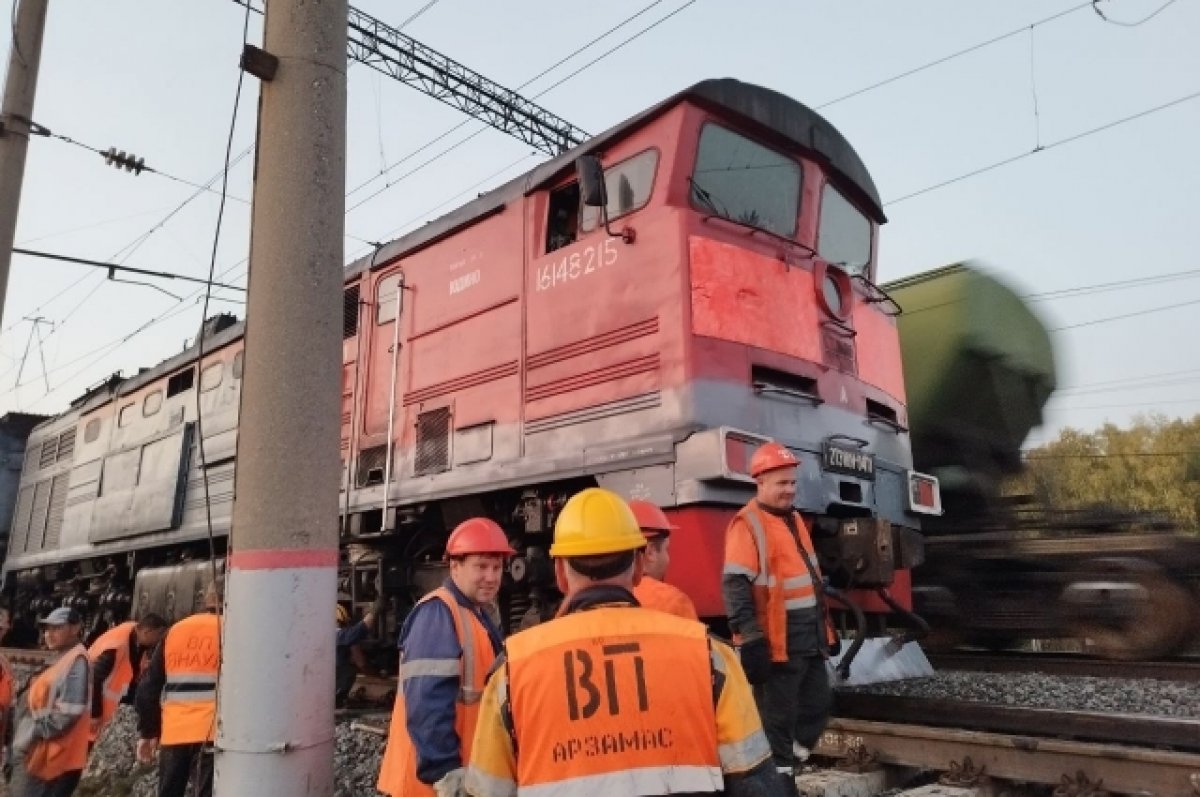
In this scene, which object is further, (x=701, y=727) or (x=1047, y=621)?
(x=1047, y=621)

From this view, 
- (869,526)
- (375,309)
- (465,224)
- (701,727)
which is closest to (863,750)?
(869,526)

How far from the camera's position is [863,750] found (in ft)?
14.3

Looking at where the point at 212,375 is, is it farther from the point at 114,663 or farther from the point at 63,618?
the point at 63,618

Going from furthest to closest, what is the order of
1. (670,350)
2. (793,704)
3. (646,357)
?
1. (646,357)
2. (670,350)
3. (793,704)

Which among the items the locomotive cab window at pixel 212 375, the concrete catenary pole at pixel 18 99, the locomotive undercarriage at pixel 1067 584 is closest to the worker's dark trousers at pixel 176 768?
the concrete catenary pole at pixel 18 99

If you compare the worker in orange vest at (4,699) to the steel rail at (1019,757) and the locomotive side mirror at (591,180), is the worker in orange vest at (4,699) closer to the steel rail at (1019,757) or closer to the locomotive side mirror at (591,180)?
the locomotive side mirror at (591,180)

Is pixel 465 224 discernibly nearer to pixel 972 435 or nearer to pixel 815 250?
pixel 815 250

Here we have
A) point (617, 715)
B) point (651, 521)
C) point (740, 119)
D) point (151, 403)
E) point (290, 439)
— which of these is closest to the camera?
point (617, 715)

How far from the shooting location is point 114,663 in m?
5.25

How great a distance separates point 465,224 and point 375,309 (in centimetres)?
139

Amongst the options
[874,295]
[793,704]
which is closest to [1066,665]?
[874,295]

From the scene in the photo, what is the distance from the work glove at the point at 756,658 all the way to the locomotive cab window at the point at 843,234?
3.26 meters

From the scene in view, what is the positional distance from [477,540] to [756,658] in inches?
56.0

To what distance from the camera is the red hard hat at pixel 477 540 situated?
3.12m
